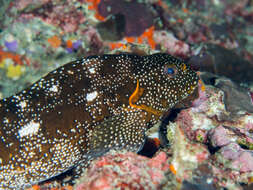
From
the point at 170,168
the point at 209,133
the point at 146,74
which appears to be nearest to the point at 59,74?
the point at 146,74

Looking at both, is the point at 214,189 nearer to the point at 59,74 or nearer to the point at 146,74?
the point at 146,74

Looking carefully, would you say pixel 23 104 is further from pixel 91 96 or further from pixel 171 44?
pixel 171 44

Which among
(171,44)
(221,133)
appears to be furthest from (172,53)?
(221,133)

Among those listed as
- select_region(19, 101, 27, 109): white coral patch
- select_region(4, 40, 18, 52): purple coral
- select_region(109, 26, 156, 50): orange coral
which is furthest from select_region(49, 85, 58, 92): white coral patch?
select_region(4, 40, 18, 52): purple coral

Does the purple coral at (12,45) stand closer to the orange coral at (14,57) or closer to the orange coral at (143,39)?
the orange coral at (14,57)

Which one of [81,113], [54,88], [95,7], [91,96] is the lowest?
[81,113]

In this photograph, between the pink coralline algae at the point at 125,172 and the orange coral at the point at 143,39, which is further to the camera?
the orange coral at the point at 143,39

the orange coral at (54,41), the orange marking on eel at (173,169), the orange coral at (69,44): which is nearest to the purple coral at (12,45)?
the orange coral at (54,41)
